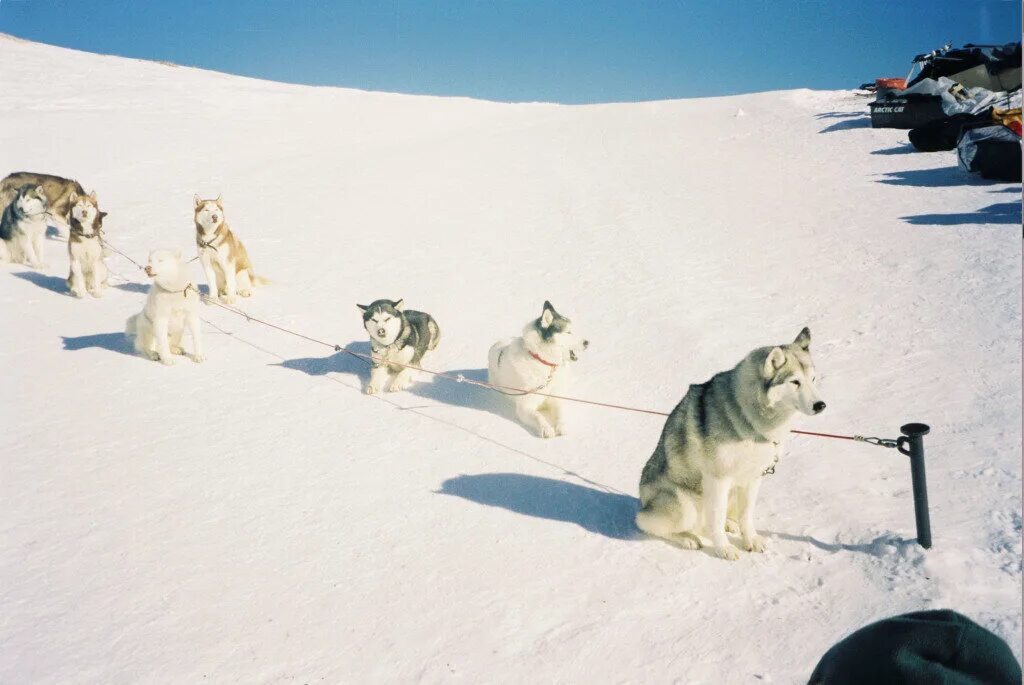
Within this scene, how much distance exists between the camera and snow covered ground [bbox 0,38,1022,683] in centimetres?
299

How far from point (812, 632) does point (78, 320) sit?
→ 8015 mm

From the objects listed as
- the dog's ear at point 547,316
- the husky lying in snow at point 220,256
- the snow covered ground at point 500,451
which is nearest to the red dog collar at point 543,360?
the dog's ear at point 547,316

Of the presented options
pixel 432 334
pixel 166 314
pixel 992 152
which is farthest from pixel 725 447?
pixel 992 152

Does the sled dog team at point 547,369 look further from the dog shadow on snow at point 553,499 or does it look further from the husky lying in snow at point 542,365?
the dog shadow on snow at point 553,499

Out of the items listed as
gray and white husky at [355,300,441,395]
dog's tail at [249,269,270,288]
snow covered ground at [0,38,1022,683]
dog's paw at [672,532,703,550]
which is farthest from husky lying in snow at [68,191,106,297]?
dog's paw at [672,532,703,550]

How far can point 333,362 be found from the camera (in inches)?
263

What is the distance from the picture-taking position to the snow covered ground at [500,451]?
2.99 meters

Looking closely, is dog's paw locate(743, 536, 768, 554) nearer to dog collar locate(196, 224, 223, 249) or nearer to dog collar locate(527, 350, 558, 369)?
dog collar locate(527, 350, 558, 369)

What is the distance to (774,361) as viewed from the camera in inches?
118

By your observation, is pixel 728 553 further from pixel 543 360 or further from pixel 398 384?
pixel 398 384

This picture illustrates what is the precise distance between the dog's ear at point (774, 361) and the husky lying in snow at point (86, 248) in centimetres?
755

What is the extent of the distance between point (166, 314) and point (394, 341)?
→ 2.18m

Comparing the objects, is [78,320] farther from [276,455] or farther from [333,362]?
[276,455]

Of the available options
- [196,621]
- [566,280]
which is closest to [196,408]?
[196,621]
